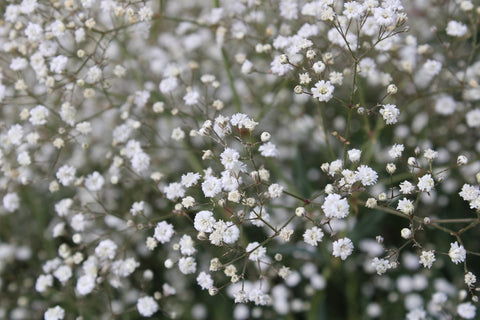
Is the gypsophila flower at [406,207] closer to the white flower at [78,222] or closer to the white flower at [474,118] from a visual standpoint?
the white flower at [474,118]

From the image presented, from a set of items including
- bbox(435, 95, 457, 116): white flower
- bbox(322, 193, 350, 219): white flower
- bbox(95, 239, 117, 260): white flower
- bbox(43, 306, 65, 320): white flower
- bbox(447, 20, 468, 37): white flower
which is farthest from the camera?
bbox(435, 95, 457, 116): white flower

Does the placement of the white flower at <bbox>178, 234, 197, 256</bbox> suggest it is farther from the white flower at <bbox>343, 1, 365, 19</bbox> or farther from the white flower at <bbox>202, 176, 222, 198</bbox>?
the white flower at <bbox>343, 1, 365, 19</bbox>

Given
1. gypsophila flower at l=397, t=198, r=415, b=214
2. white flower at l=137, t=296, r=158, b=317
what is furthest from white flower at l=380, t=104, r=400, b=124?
white flower at l=137, t=296, r=158, b=317

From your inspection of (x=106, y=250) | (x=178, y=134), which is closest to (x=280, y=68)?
(x=178, y=134)

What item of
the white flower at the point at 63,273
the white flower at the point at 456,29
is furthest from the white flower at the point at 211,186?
the white flower at the point at 456,29

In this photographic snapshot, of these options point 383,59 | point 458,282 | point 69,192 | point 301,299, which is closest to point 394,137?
point 383,59

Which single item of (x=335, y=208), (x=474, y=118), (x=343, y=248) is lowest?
(x=343, y=248)

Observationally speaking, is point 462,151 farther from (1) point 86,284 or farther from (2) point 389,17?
(1) point 86,284

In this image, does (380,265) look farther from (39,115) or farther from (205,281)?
(39,115)

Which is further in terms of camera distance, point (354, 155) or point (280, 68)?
point (280, 68)
